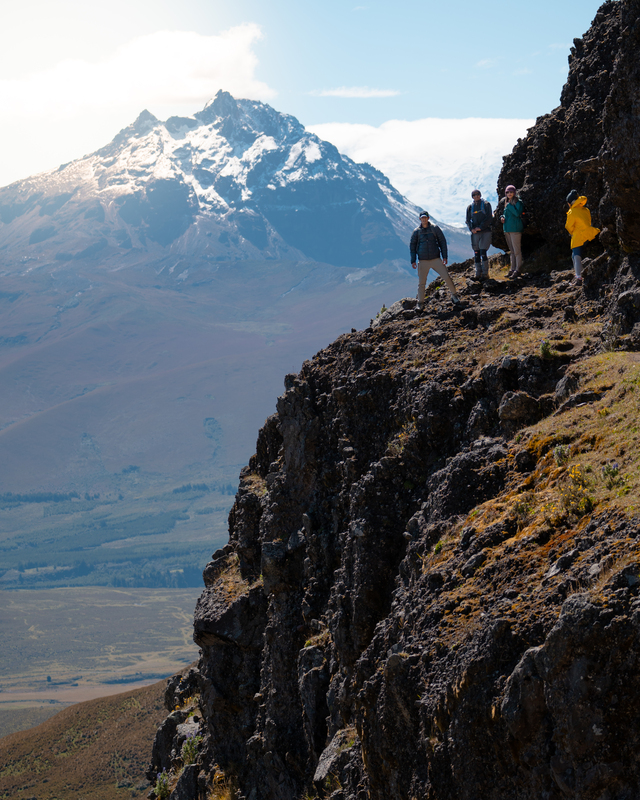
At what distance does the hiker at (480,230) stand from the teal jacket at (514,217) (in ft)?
2.42

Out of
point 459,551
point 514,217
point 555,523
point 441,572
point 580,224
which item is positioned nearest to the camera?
point 555,523

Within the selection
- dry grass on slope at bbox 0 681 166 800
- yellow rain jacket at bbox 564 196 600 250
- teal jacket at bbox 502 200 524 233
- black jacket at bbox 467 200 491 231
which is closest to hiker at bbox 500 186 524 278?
teal jacket at bbox 502 200 524 233

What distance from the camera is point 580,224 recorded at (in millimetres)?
13625

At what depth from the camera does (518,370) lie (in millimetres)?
10664

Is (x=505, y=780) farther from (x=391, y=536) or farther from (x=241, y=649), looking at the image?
(x=241, y=649)

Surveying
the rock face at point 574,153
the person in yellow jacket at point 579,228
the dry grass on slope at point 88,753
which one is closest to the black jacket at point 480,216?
the rock face at point 574,153

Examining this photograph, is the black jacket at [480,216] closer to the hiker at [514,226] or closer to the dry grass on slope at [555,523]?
the hiker at [514,226]

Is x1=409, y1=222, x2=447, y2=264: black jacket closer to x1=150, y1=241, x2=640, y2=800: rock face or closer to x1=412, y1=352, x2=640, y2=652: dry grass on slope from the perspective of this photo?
x1=150, y1=241, x2=640, y2=800: rock face

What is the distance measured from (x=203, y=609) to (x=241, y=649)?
4.99ft

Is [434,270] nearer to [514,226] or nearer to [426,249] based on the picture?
[426,249]

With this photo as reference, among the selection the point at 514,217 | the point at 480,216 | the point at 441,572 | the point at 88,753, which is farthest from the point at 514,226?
the point at 88,753

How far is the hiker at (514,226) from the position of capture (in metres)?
16.0

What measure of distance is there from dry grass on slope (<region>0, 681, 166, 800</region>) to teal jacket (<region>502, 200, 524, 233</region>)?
30353 millimetres

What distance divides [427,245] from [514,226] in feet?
5.98
